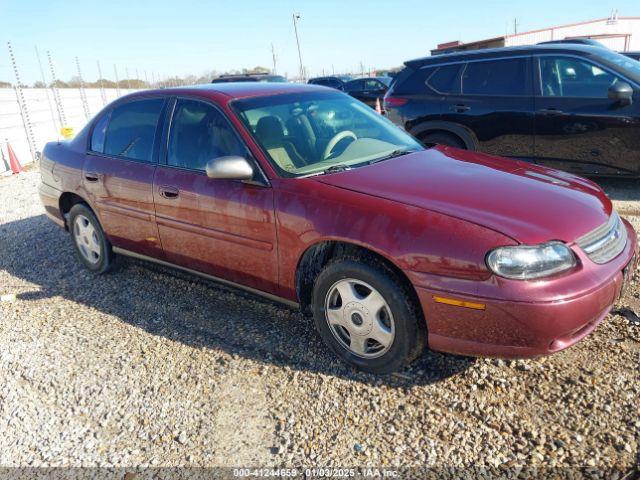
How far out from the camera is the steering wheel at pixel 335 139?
3428mm

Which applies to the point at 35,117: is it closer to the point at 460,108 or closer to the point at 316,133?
the point at 460,108

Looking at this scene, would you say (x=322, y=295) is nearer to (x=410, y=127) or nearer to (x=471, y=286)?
(x=471, y=286)

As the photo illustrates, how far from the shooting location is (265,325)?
3666 millimetres

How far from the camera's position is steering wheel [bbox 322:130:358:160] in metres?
3.43

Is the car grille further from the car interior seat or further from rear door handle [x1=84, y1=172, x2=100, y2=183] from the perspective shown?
rear door handle [x1=84, y1=172, x2=100, y2=183]

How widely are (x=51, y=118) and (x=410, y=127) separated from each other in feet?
46.1

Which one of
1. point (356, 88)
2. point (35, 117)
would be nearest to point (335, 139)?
point (35, 117)

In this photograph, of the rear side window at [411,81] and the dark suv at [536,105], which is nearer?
the dark suv at [536,105]

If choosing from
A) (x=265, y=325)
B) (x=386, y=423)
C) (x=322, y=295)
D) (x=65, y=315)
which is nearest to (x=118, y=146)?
(x=65, y=315)

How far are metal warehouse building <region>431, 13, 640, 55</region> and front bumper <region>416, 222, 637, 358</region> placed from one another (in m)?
27.9

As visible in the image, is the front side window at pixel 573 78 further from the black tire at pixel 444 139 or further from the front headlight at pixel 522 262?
the front headlight at pixel 522 262

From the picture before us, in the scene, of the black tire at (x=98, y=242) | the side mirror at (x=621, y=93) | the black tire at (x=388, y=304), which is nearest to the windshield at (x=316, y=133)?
the black tire at (x=388, y=304)

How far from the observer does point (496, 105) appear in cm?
625

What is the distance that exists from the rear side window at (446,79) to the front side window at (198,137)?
156 inches
